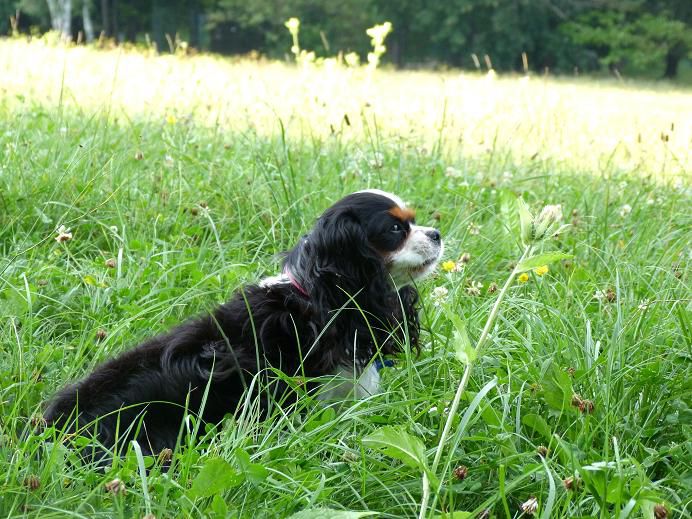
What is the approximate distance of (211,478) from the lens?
171cm

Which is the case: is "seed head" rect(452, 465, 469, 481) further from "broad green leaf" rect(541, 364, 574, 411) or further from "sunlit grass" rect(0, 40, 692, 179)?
"sunlit grass" rect(0, 40, 692, 179)

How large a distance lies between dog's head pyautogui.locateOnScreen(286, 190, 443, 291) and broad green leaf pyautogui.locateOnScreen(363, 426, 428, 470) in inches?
37.5

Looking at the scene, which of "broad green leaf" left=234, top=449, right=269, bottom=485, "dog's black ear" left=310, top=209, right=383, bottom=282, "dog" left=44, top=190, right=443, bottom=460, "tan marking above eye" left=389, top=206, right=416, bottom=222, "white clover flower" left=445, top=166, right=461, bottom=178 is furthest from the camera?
"white clover flower" left=445, top=166, right=461, bottom=178

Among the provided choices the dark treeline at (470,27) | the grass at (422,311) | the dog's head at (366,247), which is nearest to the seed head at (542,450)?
the grass at (422,311)

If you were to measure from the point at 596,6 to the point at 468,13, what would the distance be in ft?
17.8

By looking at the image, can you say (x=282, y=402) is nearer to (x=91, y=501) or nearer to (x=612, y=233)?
(x=91, y=501)

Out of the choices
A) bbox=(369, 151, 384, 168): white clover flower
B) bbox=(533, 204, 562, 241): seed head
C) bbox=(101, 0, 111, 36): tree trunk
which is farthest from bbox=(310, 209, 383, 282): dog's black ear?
bbox=(101, 0, 111, 36): tree trunk

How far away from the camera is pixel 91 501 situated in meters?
1.71

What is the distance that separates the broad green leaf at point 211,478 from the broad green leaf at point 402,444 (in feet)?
1.04

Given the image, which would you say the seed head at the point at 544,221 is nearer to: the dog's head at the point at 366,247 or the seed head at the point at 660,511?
the seed head at the point at 660,511

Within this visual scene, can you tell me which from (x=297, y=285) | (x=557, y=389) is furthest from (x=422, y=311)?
(x=557, y=389)

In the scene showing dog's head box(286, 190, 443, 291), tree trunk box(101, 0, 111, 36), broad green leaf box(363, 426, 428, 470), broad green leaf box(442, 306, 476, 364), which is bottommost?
broad green leaf box(363, 426, 428, 470)

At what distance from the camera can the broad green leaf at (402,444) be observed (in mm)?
1564

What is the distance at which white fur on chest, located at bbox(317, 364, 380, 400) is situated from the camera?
7.89ft
